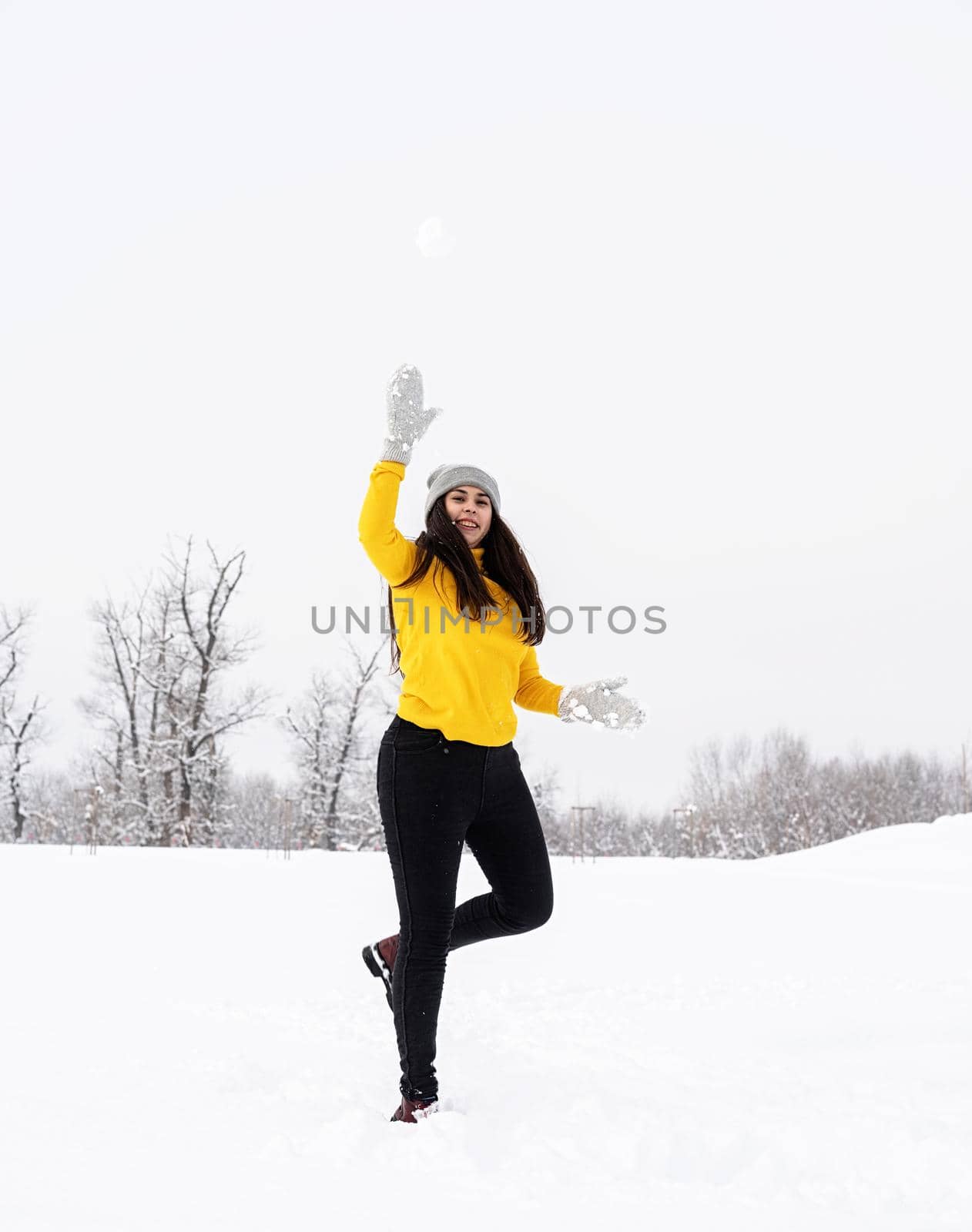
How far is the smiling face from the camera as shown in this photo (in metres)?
3.03

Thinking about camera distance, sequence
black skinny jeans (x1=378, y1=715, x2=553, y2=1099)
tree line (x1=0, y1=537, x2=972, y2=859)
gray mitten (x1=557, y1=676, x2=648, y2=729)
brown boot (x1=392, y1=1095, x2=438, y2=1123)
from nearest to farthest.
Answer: brown boot (x1=392, y1=1095, x2=438, y2=1123) < black skinny jeans (x1=378, y1=715, x2=553, y2=1099) < gray mitten (x1=557, y1=676, x2=648, y2=729) < tree line (x1=0, y1=537, x2=972, y2=859)

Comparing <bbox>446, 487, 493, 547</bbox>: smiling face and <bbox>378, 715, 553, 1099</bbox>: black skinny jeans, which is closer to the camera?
<bbox>378, 715, 553, 1099</bbox>: black skinny jeans

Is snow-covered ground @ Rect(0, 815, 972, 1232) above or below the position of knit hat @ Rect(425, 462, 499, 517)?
below

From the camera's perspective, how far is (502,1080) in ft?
9.61

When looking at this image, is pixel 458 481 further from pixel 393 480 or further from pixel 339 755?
pixel 339 755

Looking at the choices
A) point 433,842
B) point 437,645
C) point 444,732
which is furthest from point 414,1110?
point 437,645

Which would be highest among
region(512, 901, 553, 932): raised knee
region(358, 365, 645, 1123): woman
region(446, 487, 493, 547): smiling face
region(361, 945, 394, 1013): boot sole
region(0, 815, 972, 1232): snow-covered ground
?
region(446, 487, 493, 547): smiling face

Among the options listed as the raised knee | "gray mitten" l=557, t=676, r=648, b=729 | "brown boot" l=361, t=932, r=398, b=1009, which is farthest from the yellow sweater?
"brown boot" l=361, t=932, r=398, b=1009

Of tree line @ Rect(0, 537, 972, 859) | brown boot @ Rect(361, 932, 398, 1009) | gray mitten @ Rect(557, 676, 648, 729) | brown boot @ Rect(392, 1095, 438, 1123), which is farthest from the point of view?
tree line @ Rect(0, 537, 972, 859)

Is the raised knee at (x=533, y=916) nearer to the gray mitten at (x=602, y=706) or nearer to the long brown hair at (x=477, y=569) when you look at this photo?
the gray mitten at (x=602, y=706)

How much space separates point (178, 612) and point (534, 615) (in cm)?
2447

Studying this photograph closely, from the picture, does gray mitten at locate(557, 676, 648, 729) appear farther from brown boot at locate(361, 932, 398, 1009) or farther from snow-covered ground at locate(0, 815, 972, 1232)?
snow-covered ground at locate(0, 815, 972, 1232)

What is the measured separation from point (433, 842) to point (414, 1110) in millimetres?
723

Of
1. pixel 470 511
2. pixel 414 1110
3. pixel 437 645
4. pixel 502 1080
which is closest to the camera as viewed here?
pixel 414 1110
